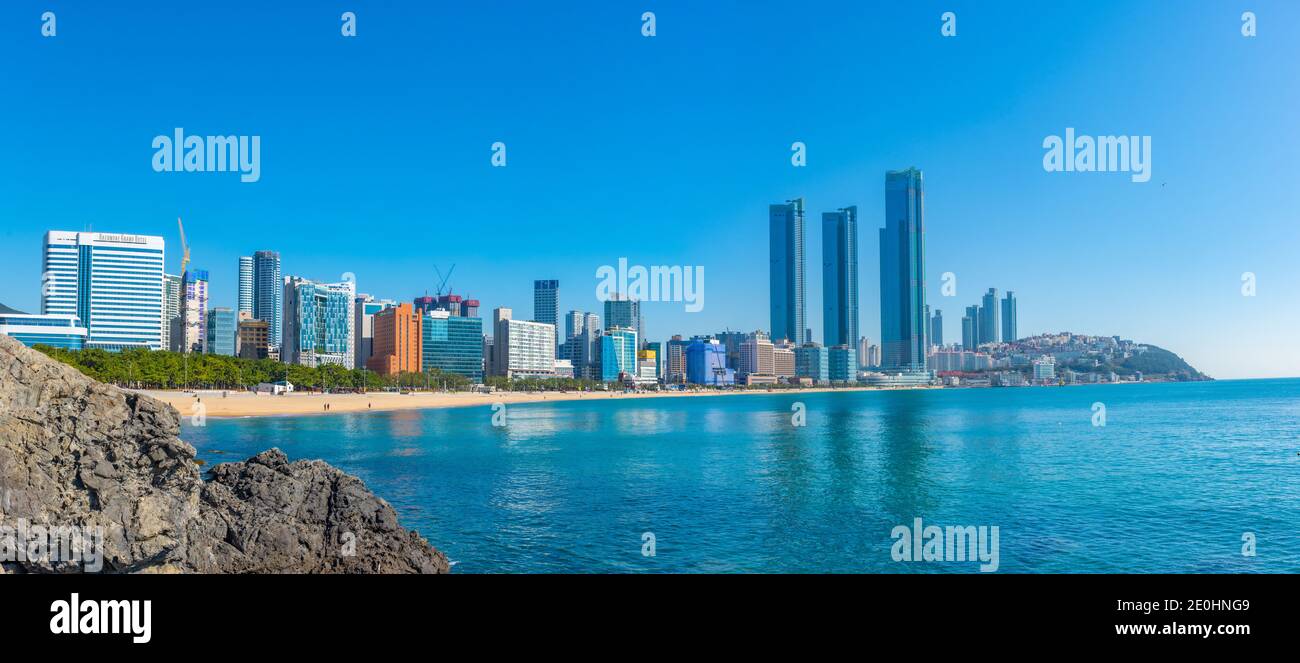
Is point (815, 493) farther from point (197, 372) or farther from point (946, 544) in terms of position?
point (197, 372)

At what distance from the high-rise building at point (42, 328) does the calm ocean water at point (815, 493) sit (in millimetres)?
106107

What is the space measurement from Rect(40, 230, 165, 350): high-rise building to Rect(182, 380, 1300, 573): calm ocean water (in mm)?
146635

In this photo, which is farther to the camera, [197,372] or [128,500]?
[197,372]

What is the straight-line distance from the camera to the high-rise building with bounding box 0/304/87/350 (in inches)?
5251

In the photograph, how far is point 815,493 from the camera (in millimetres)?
32000

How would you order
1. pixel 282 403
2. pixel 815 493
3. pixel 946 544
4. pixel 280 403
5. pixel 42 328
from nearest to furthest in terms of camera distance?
1. pixel 946 544
2. pixel 815 493
3. pixel 280 403
4. pixel 282 403
5. pixel 42 328
